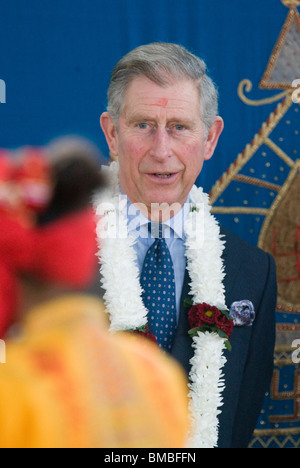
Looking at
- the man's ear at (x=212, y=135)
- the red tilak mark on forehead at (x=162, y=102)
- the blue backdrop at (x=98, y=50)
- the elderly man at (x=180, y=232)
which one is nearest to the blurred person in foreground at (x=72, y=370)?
the elderly man at (x=180, y=232)

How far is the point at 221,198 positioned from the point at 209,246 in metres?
0.59

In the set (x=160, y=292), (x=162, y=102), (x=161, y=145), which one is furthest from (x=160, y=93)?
(x=160, y=292)

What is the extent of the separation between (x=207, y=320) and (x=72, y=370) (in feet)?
2.90

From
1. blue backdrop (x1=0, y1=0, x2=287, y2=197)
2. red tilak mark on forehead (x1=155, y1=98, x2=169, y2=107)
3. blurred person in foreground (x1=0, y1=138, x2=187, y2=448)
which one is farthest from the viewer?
blue backdrop (x1=0, y1=0, x2=287, y2=197)

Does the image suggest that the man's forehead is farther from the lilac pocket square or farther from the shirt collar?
the lilac pocket square

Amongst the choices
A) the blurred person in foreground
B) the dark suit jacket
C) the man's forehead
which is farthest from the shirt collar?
the blurred person in foreground

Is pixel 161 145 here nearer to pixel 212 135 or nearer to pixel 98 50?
pixel 212 135

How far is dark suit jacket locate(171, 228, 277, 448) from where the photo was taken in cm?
121

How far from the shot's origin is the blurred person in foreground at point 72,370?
0.21 metres

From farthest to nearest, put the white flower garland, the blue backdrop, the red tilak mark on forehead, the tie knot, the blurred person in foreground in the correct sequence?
1. the blue backdrop
2. the tie knot
3. the red tilak mark on forehead
4. the white flower garland
5. the blurred person in foreground

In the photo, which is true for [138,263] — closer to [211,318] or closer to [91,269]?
[211,318]

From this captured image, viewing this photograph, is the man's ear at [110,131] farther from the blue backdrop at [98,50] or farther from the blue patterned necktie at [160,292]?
the blue patterned necktie at [160,292]

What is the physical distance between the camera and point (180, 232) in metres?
1.17

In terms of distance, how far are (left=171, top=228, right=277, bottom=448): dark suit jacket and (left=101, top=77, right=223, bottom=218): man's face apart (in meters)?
0.21
